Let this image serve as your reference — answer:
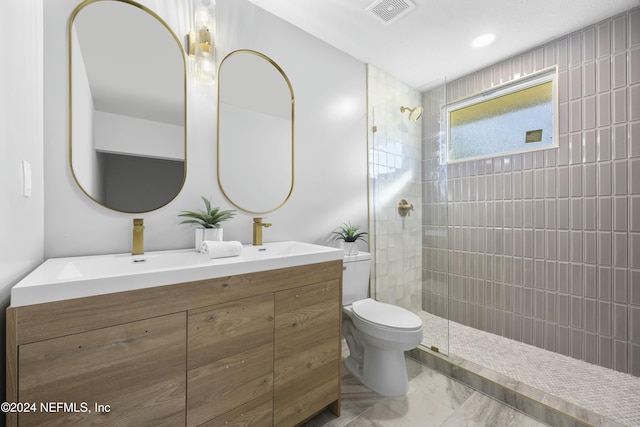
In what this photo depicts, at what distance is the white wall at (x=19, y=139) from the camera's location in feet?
2.48

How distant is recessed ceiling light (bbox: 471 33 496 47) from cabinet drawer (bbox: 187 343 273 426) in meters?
2.56

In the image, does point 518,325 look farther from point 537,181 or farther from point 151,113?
point 151,113

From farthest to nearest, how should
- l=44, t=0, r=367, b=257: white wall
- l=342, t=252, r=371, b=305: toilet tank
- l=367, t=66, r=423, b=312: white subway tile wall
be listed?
1. l=367, t=66, r=423, b=312: white subway tile wall
2. l=342, t=252, r=371, b=305: toilet tank
3. l=44, t=0, r=367, b=257: white wall

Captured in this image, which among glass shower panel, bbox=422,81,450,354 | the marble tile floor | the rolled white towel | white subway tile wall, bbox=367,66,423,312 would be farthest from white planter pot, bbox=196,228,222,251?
glass shower panel, bbox=422,81,450,354

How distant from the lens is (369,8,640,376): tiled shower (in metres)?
1.81

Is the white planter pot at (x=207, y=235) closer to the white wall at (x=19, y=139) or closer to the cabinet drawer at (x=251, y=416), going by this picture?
the white wall at (x=19, y=139)

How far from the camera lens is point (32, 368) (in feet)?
2.35

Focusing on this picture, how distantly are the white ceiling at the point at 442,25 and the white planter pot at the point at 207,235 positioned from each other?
4.87 feet

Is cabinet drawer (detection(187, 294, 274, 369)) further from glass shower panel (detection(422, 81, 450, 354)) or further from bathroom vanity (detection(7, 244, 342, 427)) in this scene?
glass shower panel (detection(422, 81, 450, 354))

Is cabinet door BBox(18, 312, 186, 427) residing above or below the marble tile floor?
above

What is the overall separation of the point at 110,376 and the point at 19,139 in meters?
0.81

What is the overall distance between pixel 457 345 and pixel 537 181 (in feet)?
4.86

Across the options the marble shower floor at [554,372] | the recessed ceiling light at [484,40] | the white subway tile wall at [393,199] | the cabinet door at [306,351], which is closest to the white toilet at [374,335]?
the cabinet door at [306,351]

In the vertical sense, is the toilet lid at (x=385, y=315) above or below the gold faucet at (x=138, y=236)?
below
